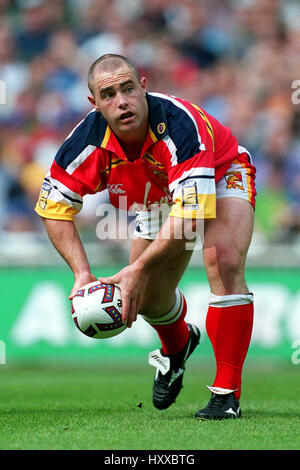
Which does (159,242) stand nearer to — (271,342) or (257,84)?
(271,342)

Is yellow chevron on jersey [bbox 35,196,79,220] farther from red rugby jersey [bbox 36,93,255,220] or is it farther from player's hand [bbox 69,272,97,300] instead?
player's hand [bbox 69,272,97,300]

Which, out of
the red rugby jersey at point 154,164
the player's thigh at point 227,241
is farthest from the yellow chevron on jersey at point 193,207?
the player's thigh at point 227,241

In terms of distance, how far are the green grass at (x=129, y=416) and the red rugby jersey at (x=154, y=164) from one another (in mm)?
1188

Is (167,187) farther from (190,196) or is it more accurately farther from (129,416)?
(129,416)

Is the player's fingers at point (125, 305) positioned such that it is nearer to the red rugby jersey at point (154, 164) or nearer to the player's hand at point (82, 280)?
the player's hand at point (82, 280)

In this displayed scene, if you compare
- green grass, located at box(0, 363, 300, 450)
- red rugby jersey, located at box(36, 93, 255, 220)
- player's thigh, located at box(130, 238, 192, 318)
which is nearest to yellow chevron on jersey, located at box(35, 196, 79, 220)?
red rugby jersey, located at box(36, 93, 255, 220)

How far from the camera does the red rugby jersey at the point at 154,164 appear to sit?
14.1 feet

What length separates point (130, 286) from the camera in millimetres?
4297

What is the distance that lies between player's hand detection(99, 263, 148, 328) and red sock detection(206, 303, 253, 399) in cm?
52

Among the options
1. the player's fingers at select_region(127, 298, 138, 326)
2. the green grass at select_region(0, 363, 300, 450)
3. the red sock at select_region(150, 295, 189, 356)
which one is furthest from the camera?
the red sock at select_region(150, 295, 189, 356)

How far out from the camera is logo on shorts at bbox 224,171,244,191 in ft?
15.5

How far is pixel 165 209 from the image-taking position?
536 cm

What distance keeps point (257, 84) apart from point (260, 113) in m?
0.59
